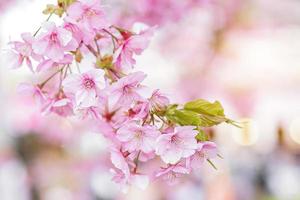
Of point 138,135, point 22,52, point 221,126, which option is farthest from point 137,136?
point 221,126

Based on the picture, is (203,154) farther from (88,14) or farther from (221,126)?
(221,126)

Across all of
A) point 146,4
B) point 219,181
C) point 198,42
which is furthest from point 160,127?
point 198,42

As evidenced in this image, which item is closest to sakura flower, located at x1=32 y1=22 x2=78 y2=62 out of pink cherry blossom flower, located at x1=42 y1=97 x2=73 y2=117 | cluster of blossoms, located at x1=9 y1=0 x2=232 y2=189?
cluster of blossoms, located at x1=9 y1=0 x2=232 y2=189

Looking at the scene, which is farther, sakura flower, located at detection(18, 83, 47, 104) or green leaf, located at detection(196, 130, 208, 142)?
sakura flower, located at detection(18, 83, 47, 104)

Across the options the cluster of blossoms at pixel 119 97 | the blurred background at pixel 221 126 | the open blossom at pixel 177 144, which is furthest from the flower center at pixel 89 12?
the blurred background at pixel 221 126

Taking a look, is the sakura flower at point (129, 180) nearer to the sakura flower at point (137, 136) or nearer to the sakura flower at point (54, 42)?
the sakura flower at point (137, 136)

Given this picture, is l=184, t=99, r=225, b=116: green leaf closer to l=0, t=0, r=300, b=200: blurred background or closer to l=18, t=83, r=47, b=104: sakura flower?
l=18, t=83, r=47, b=104: sakura flower

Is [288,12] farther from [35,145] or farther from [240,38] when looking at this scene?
[35,145]

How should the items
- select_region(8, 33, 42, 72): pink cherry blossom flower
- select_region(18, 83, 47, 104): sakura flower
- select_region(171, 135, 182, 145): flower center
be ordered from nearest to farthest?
select_region(171, 135, 182, 145): flower center < select_region(8, 33, 42, 72): pink cherry blossom flower < select_region(18, 83, 47, 104): sakura flower
